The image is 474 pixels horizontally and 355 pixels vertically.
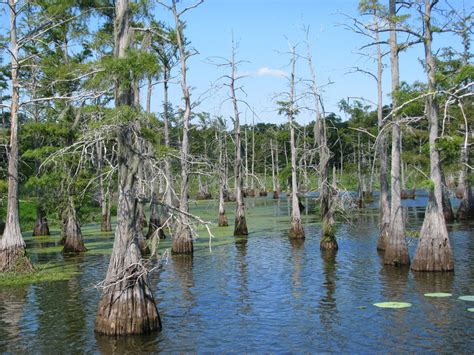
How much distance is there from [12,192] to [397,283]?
13.6m

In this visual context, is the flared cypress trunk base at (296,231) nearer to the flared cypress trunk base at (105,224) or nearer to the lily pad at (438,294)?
the flared cypress trunk base at (105,224)

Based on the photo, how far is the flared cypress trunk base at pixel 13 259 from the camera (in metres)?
20.1

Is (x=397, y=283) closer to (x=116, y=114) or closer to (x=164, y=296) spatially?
(x=164, y=296)

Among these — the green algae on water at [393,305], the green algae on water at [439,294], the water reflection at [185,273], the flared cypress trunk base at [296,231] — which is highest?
the flared cypress trunk base at [296,231]

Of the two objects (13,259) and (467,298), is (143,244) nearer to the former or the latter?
(13,259)

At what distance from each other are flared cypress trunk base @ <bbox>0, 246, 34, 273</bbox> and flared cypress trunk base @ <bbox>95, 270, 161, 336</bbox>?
888 cm

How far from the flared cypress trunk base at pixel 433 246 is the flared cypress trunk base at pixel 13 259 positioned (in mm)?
13513

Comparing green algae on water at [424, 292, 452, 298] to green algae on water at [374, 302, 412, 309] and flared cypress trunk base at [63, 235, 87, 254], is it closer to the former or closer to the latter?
green algae on water at [374, 302, 412, 309]

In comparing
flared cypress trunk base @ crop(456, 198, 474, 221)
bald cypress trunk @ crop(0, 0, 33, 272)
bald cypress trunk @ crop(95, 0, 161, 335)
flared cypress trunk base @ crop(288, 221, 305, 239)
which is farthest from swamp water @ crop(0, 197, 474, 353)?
flared cypress trunk base @ crop(456, 198, 474, 221)

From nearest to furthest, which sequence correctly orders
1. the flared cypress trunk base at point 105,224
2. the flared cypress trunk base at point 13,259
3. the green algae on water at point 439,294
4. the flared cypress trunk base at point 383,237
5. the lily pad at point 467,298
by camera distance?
the lily pad at point 467,298, the green algae on water at point 439,294, the flared cypress trunk base at point 13,259, the flared cypress trunk base at point 383,237, the flared cypress trunk base at point 105,224

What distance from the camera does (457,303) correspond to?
15.1 meters

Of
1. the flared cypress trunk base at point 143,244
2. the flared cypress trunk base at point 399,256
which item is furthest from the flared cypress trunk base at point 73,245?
the flared cypress trunk base at point 399,256

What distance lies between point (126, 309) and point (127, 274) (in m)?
0.79

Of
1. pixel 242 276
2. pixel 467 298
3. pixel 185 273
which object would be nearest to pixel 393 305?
pixel 467 298
